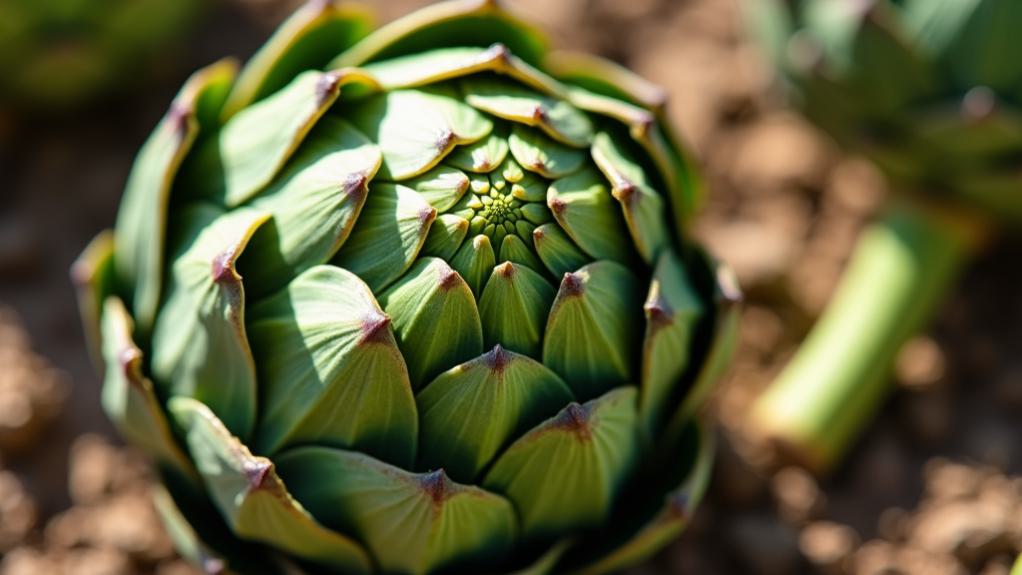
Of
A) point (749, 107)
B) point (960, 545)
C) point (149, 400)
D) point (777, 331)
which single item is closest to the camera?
point (149, 400)

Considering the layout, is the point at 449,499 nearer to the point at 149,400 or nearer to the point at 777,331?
the point at 149,400

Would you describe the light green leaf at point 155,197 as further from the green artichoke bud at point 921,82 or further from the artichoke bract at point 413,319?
the green artichoke bud at point 921,82

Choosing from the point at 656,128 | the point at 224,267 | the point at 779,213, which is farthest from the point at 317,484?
the point at 779,213

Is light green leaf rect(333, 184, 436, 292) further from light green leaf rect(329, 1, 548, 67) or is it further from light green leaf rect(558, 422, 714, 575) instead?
light green leaf rect(558, 422, 714, 575)

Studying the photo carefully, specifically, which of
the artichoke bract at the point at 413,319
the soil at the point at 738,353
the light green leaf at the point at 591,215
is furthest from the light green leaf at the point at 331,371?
the soil at the point at 738,353

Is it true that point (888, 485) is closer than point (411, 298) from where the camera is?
No

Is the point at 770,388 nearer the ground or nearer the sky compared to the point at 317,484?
nearer the ground

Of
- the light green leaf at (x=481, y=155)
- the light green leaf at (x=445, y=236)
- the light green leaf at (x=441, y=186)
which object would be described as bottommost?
the light green leaf at (x=445, y=236)
